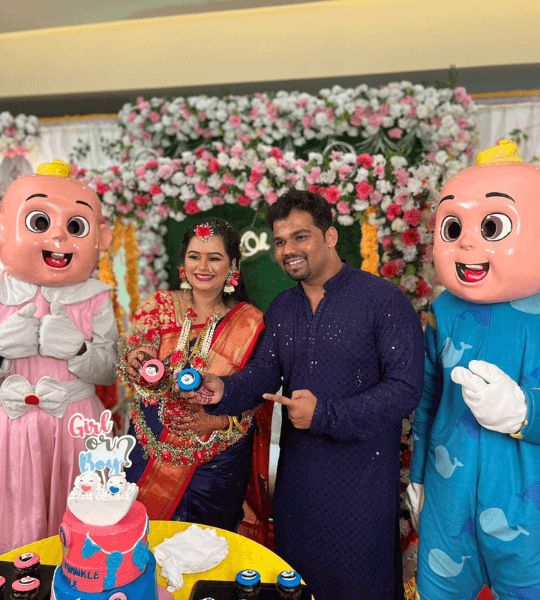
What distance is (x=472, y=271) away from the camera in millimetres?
1585

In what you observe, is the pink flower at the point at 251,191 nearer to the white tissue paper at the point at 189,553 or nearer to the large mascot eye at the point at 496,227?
the large mascot eye at the point at 496,227

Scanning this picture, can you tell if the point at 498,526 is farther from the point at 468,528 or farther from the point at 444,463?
the point at 444,463

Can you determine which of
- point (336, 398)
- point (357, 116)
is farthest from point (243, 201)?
point (336, 398)

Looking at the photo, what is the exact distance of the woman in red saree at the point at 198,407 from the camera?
2098mm

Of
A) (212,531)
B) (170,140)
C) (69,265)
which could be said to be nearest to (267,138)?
(170,140)

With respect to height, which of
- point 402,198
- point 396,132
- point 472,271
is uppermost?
point 396,132

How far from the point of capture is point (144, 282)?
12.0 ft

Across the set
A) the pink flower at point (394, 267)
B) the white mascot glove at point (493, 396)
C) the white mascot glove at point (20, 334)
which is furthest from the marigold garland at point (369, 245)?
the white mascot glove at point (20, 334)

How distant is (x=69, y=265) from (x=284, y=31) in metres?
2.46

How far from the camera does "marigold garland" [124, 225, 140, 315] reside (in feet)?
11.9

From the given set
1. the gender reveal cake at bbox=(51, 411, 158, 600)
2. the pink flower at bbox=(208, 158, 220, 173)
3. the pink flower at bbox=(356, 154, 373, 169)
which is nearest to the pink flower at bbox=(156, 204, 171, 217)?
the pink flower at bbox=(208, 158, 220, 173)

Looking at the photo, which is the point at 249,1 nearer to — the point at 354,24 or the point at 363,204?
the point at 354,24

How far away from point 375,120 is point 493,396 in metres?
2.20

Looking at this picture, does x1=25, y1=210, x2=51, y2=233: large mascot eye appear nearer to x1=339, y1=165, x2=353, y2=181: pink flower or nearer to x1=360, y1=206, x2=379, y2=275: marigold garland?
x1=339, y1=165, x2=353, y2=181: pink flower
